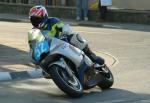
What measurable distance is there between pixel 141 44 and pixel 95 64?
7.67 metres

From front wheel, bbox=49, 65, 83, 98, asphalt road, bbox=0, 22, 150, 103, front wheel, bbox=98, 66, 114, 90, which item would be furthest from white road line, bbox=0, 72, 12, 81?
front wheel, bbox=49, 65, 83, 98

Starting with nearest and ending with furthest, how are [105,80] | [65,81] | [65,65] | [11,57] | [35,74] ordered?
[65,81] → [65,65] → [105,80] → [35,74] → [11,57]

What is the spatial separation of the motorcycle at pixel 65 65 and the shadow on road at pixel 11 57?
2.56 metres

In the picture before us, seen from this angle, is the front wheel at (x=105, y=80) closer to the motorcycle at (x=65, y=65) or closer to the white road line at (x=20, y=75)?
the motorcycle at (x=65, y=65)

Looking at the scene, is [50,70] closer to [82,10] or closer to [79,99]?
[79,99]

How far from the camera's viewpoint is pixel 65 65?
920cm

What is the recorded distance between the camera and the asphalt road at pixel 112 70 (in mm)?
9258

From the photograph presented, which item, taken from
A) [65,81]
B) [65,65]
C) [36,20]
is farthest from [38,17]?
[65,81]

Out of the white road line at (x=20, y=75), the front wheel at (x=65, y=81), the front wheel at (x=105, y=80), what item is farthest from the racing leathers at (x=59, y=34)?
the white road line at (x=20, y=75)

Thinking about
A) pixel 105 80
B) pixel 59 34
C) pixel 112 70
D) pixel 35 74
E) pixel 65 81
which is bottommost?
pixel 112 70

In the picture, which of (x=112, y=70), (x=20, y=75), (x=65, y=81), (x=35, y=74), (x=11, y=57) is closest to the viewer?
(x=65, y=81)

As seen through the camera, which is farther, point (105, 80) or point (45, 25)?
point (105, 80)

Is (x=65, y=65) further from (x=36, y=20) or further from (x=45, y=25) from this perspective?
(x=36, y=20)

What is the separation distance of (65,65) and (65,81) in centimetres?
30
